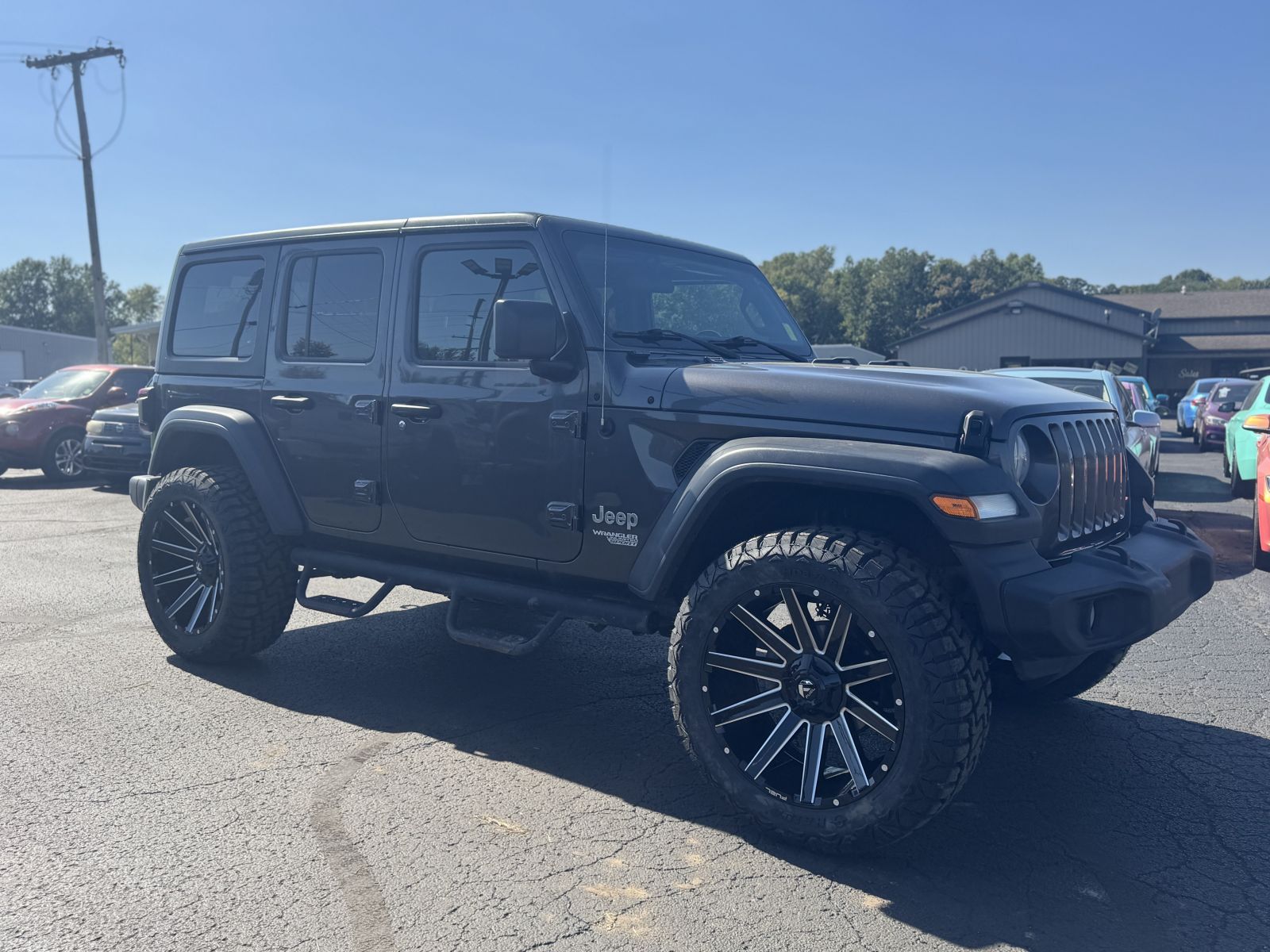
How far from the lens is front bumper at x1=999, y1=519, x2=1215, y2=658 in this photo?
3.05 m

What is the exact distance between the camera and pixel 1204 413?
20.6m

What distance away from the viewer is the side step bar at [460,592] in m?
3.96

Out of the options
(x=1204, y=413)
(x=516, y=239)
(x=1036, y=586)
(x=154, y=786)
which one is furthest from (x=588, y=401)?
(x=1204, y=413)

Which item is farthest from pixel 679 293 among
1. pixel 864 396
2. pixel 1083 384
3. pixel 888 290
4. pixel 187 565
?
pixel 888 290

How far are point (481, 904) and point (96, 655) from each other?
359cm

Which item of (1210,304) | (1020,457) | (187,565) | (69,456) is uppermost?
(1210,304)

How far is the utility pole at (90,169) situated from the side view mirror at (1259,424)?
26.7m

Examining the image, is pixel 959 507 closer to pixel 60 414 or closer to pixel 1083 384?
pixel 1083 384

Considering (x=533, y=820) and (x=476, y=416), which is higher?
(x=476, y=416)

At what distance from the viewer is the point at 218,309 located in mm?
5449

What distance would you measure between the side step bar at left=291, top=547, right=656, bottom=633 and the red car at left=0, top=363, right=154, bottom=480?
10.8 m

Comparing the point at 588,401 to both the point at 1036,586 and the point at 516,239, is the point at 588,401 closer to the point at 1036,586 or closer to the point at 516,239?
the point at 516,239

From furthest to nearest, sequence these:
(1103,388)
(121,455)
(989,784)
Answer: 1. (121,455)
2. (1103,388)
3. (989,784)

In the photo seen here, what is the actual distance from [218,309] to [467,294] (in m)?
1.85
